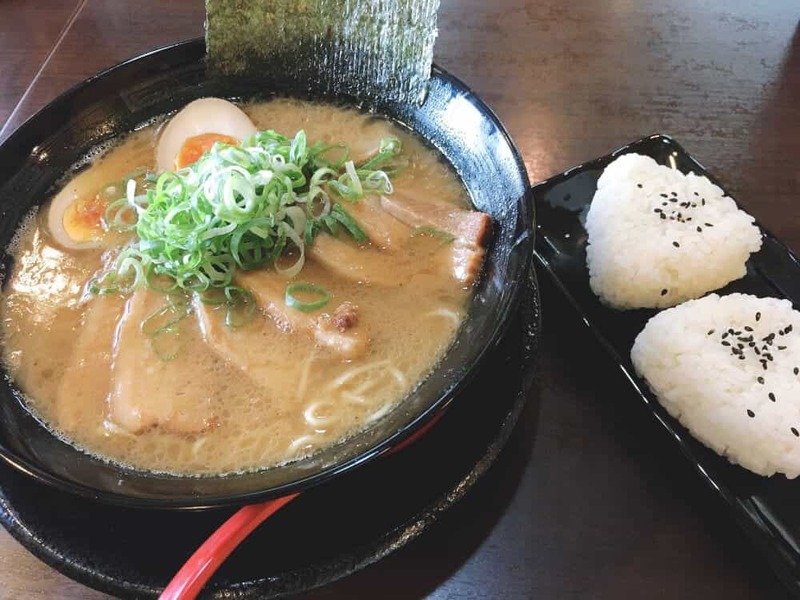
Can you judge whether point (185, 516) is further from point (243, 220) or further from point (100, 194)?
point (100, 194)

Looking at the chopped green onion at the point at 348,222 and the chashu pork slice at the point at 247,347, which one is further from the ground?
the chopped green onion at the point at 348,222

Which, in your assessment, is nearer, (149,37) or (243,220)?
(243,220)

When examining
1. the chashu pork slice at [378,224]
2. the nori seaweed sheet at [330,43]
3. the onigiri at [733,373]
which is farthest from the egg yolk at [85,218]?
the onigiri at [733,373]

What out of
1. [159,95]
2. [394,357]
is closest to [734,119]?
[394,357]

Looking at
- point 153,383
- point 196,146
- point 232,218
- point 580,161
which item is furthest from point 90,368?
point 580,161

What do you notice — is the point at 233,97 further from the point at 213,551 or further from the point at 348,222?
the point at 213,551

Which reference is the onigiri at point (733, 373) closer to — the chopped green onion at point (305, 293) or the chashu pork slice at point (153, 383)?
the chopped green onion at point (305, 293)

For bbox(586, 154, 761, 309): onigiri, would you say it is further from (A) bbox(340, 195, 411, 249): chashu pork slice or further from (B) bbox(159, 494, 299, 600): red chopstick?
(B) bbox(159, 494, 299, 600): red chopstick

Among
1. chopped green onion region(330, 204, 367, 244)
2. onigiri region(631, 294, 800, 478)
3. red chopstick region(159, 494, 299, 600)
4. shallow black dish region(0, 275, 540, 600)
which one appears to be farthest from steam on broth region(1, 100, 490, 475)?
onigiri region(631, 294, 800, 478)
